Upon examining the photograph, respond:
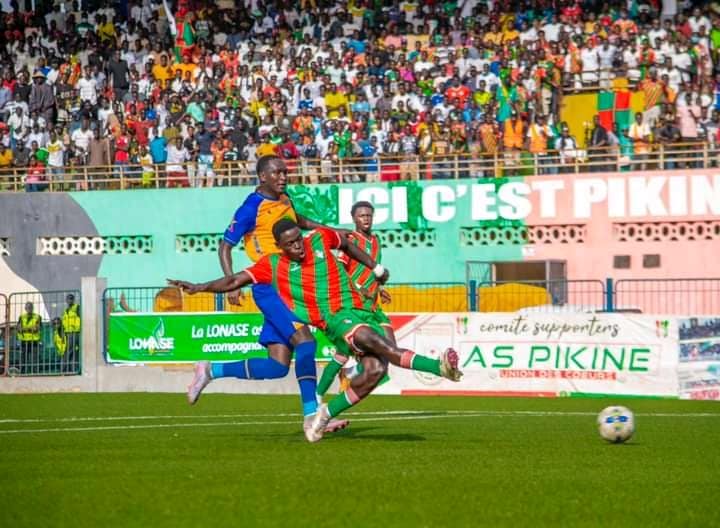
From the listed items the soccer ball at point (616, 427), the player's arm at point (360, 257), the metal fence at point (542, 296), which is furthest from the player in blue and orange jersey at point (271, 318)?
the metal fence at point (542, 296)

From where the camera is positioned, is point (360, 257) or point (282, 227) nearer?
point (282, 227)

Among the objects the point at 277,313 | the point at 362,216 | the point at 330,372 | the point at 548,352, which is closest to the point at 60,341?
the point at 548,352

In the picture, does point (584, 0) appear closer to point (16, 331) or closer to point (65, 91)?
point (65, 91)

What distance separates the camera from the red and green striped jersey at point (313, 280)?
1327cm

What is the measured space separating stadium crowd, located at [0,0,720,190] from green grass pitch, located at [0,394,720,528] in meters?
18.4

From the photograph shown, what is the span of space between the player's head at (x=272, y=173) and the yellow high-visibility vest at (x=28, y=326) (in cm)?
1475

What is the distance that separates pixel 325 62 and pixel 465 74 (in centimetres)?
383

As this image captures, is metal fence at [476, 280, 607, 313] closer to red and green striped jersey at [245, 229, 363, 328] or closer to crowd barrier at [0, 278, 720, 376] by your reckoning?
crowd barrier at [0, 278, 720, 376]

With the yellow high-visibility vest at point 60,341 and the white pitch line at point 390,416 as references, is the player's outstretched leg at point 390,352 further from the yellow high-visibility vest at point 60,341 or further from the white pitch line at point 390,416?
the yellow high-visibility vest at point 60,341

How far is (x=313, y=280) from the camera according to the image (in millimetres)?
13273

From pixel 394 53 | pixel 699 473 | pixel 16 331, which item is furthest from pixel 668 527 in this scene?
pixel 394 53

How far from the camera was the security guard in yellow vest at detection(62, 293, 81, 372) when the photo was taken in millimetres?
27781

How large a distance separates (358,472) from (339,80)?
2778 cm

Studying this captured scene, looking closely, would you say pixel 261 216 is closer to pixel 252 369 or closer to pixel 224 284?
pixel 224 284
